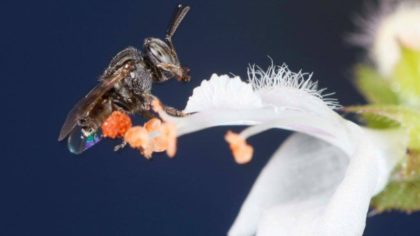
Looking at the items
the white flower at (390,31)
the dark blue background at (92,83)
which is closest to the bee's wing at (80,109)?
the white flower at (390,31)

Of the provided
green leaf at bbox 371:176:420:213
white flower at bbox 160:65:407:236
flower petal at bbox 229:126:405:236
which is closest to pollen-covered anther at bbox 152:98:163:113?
white flower at bbox 160:65:407:236

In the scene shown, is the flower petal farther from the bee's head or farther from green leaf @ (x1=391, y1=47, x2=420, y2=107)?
the bee's head

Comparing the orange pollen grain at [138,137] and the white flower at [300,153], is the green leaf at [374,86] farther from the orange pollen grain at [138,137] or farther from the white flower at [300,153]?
the orange pollen grain at [138,137]

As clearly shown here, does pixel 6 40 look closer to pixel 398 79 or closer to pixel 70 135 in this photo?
pixel 70 135

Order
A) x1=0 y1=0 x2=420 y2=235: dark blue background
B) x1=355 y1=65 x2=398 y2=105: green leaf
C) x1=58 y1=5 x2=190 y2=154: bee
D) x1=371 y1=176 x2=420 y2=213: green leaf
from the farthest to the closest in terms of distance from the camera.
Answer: x1=0 y1=0 x2=420 y2=235: dark blue background
x1=58 y1=5 x2=190 y2=154: bee
x1=355 y1=65 x2=398 y2=105: green leaf
x1=371 y1=176 x2=420 y2=213: green leaf

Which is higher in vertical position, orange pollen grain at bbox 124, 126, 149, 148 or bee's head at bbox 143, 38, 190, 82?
bee's head at bbox 143, 38, 190, 82

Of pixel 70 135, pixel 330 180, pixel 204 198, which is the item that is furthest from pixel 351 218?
pixel 204 198

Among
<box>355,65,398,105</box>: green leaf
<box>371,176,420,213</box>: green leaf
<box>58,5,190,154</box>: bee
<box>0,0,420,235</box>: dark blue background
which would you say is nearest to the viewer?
<box>371,176,420,213</box>: green leaf
